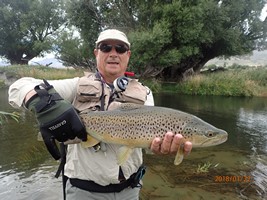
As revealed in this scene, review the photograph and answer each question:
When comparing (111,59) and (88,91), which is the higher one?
(111,59)

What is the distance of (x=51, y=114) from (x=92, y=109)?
0.63 m

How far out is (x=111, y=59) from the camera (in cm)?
318

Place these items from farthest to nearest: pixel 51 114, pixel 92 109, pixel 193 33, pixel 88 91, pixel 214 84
→ pixel 214 84, pixel 193 33, pixel 92 109, pixel 88 91, pixel 51 114

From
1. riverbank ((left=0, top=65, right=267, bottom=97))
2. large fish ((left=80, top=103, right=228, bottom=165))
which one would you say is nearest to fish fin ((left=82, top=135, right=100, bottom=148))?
large fish ((left=80, top=103, right=228, bottom=165))

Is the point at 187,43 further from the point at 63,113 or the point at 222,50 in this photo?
the point at 63,113

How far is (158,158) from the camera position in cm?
809

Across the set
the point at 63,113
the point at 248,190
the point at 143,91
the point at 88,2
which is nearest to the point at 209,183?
the point at 248,190

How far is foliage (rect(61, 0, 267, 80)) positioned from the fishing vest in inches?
819

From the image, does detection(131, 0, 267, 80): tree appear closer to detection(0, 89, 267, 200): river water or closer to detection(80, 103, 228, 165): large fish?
detection(0, 89, 267, 200): river water

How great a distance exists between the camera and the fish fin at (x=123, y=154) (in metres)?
2.81

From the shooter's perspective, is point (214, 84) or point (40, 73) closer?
point (40, 73)

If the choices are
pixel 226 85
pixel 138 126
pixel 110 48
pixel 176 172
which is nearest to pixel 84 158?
pixel 138 126

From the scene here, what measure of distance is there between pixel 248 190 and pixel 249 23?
88.3 ft

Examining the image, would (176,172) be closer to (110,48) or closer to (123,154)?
(123,154)
